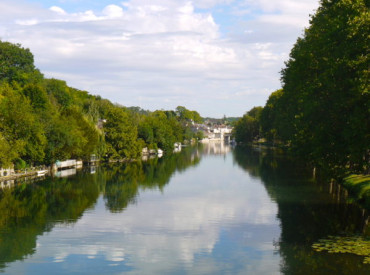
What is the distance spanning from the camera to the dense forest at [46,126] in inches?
2418

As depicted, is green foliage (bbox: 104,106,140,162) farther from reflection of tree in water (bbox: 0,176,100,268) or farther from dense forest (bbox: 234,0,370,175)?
dense forest (bbox: 234,0,370,175)

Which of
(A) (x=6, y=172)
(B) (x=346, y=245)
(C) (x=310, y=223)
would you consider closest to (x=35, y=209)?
(C) (x=310, y=223)

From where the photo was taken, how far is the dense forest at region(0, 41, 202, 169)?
2418 inches

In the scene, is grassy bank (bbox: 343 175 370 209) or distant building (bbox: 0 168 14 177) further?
distant building (bbox: 0 168 14 177)

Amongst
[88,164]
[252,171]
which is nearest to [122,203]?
[252,171]

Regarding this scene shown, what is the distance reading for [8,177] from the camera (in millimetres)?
58844

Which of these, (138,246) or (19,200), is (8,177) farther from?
(138,246)

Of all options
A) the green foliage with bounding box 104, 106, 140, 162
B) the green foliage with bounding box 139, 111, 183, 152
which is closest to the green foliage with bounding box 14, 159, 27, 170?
the green foliage with bounding box 104, 106, 140, 162

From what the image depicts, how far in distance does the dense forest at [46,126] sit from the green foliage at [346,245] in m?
39.7

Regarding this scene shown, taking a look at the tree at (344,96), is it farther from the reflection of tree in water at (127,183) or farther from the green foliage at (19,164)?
the green foliage at (19,164)

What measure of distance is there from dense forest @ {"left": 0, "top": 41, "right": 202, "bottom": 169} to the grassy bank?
3718 centimetres

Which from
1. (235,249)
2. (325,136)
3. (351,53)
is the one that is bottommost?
(235,249)

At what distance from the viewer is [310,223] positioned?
32625 millimetres

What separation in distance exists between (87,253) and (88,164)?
6172 centimetres
